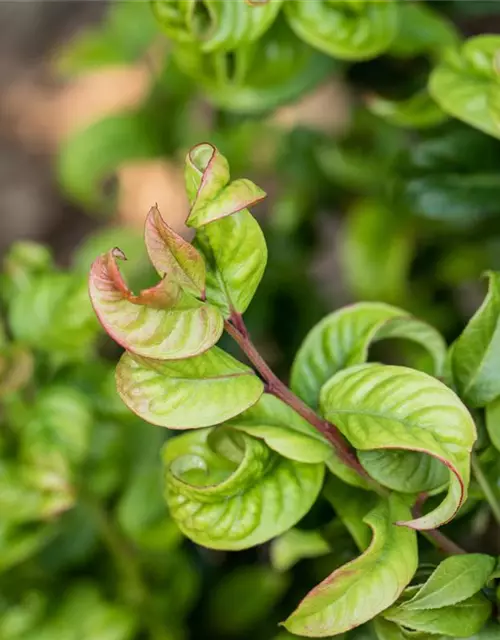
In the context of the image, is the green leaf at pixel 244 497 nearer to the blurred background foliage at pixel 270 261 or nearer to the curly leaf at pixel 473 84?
the blurred background foliage at pixel 270 261

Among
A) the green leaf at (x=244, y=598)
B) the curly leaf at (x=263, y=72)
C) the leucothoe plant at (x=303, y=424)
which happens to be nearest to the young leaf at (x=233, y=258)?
the leucothoe plant at (x=303, y=424)

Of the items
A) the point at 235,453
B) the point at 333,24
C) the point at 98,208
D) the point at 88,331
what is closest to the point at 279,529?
the point at 235,453

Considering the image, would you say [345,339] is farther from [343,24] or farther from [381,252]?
[381,252]

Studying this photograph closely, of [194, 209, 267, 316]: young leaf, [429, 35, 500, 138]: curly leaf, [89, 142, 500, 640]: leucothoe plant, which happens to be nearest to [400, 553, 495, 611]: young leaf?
[89, 142, 500, 640]: leucothoe plant

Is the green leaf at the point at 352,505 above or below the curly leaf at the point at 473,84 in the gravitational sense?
below

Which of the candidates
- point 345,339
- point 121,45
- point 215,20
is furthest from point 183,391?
point 121,45

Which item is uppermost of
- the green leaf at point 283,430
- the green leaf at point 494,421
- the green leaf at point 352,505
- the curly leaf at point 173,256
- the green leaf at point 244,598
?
the curly leaf at point 173,256

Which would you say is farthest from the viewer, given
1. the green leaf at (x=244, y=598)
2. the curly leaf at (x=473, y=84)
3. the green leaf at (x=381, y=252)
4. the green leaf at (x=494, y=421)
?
the green leaf at (x=381, y=252)

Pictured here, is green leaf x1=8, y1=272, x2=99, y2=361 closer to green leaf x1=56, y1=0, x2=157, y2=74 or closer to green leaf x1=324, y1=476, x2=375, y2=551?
green leaf x1=324, y1=476, x2=375, y2=551
